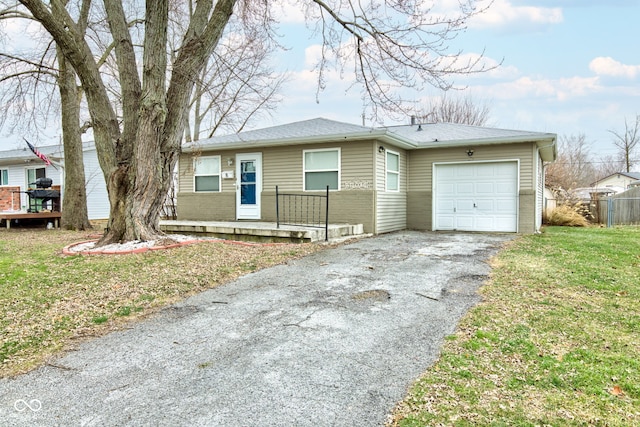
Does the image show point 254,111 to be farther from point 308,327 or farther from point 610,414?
point 610,414

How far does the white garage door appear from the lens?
1053cm

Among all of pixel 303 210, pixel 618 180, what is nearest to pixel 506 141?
pixel 303 210

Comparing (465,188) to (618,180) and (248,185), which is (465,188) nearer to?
(248,185)

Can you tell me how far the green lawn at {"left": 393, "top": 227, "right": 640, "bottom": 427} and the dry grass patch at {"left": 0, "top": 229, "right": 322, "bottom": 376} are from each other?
2.77 metres

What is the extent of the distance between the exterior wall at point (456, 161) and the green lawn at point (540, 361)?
543 cm

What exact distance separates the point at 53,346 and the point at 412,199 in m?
9.76

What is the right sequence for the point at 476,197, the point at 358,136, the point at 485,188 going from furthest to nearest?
the point at 476,197 → the point at 485,188 → the point at 358,136

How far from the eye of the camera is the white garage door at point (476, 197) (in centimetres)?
1053

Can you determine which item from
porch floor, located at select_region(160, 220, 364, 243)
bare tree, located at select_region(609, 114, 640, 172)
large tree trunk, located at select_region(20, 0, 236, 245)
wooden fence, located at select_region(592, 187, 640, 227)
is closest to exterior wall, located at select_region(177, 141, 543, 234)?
porch floor, located at select_region(160, 220, 364, 243)

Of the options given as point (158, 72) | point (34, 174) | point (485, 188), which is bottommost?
point (485, 188)

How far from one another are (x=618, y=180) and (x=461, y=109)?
25.2 m

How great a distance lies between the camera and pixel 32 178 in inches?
680

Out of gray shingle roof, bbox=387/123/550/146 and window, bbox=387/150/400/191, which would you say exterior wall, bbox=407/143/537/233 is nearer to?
gray shingle roof, bbox=387/123/550/146

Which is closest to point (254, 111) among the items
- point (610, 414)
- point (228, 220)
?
point (228, 220)
